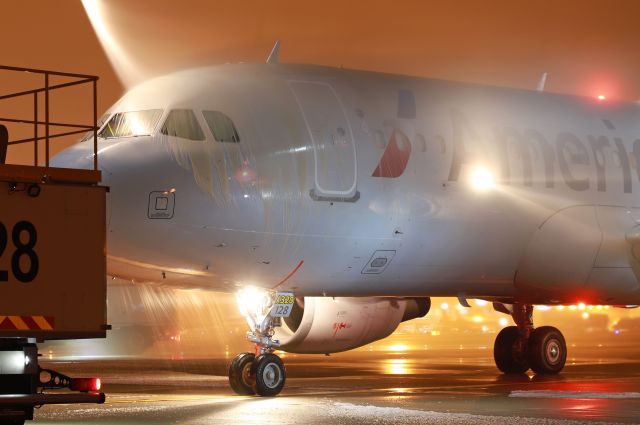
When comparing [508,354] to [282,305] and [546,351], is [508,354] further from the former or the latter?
[282,305]

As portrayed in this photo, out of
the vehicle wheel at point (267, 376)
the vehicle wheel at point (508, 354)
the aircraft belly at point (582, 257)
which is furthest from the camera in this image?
the vehicle wheel at point (508, 354)

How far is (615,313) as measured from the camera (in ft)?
198

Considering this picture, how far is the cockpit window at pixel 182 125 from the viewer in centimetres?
1695

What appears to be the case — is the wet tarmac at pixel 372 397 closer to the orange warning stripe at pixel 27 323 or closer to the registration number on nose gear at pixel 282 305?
the registration number on nose gear at pixel 282 305

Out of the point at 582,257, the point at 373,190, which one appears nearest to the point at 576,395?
the point at 582,257

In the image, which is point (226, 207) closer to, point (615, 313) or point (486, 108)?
point (486, 108)

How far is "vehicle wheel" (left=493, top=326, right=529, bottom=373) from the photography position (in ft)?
77.1

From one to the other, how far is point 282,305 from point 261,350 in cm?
75

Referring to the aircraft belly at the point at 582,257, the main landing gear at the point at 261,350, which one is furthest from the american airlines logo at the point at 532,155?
the main landing gear at the point at 261,350

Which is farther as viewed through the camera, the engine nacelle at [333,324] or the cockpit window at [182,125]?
the engine nacelle at [333,324]

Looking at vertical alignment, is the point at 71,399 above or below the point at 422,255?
below

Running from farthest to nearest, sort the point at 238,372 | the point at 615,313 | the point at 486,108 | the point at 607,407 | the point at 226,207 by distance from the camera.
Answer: the point at 615,313 → the point at 486,108 → the point at 238,372 → the point at 226,207 → the point at 607,407

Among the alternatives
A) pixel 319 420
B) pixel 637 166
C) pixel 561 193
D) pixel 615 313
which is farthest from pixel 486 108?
pixel 615 313

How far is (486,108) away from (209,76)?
4647mm
